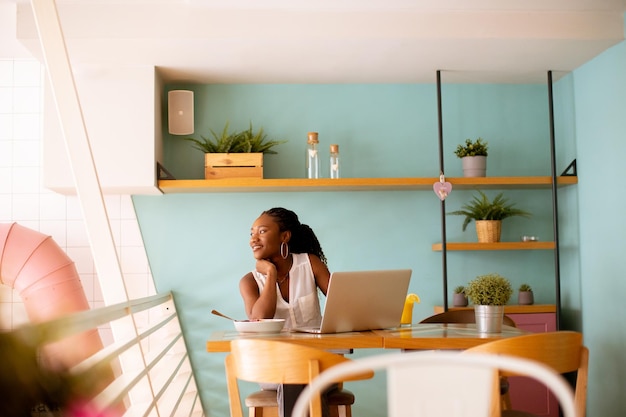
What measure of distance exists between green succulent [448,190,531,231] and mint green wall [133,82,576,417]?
0.06 meters

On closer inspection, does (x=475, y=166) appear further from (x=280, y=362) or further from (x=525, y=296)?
(x=280, y=362)

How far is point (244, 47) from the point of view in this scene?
155 inches

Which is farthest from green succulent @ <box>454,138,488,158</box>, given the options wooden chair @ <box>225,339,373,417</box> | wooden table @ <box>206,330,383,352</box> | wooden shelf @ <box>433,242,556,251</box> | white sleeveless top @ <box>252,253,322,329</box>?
wooden chair @ <box>225,339,373,417</box>

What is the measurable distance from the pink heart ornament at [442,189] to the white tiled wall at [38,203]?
174cm

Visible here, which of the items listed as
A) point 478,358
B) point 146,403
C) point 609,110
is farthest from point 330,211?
point 478,358

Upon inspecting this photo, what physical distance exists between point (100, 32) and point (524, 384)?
9.70ft

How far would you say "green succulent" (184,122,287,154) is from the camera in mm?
4407

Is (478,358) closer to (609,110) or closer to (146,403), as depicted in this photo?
(146,403)

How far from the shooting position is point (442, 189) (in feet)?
14.4

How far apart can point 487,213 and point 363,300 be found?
2.06 m

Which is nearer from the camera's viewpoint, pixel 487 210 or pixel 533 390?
pixel 533 390

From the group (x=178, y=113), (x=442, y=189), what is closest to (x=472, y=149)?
(x=442, y=189)

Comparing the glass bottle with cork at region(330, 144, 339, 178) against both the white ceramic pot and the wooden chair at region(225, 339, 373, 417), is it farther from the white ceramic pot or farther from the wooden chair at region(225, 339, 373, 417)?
the wooden chair at region(225, 339, 373, 417)

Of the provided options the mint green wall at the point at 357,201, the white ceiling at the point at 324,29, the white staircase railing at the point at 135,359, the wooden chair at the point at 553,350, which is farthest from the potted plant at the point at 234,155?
the wooden chair at the point at 553,350
